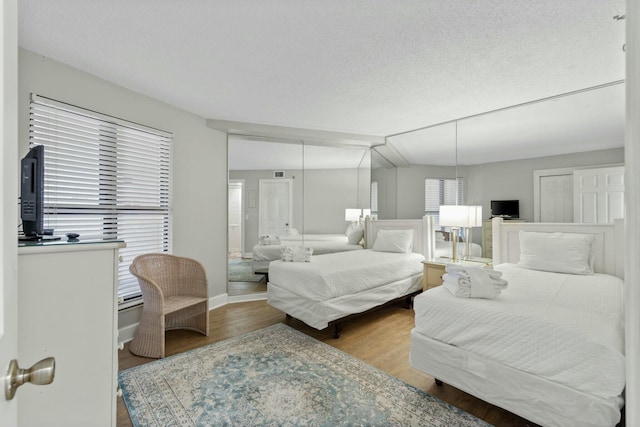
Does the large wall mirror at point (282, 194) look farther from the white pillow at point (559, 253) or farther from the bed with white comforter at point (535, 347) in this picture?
the bed with white comforter at point (535, 347)

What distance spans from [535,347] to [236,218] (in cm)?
357

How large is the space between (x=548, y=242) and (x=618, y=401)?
188 centimetres

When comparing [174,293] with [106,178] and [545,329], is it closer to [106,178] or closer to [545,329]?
[106,178]

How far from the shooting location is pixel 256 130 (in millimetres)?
3984

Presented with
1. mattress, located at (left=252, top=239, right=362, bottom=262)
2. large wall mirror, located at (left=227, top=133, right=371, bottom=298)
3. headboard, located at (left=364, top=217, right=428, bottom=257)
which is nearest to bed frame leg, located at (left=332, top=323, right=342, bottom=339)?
mattress, located at (left=252, top=239, right=362, bottom=262)

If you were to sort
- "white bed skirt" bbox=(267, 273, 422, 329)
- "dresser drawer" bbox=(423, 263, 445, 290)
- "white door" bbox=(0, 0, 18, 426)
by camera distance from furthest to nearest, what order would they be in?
"dresser drawer" bbox=(423, 263, 445, 290) → "white bed skirt" bbox=(267, 273, 422, 329) → "white door" bbox=(0, 0, 18, 426)

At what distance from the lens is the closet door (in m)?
2.56

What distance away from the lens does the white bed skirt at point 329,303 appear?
280cm

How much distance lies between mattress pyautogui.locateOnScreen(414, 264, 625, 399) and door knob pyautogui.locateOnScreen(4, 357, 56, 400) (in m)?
1.94

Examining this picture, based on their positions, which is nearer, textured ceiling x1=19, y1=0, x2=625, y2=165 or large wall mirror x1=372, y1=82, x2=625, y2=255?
textured ceiling x1=19, y1=0, x2=625, y2=165

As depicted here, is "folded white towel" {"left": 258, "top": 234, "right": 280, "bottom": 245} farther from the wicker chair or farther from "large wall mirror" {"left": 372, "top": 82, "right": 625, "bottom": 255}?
"large wall mirror" {"left": 372, "top": 82, "right": 625, "bottom": 255}

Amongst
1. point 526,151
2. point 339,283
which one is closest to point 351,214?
point 339,283

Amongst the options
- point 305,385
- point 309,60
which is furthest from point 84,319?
point 309,60

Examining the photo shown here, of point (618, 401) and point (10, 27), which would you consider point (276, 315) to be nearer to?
point (618, 401)
